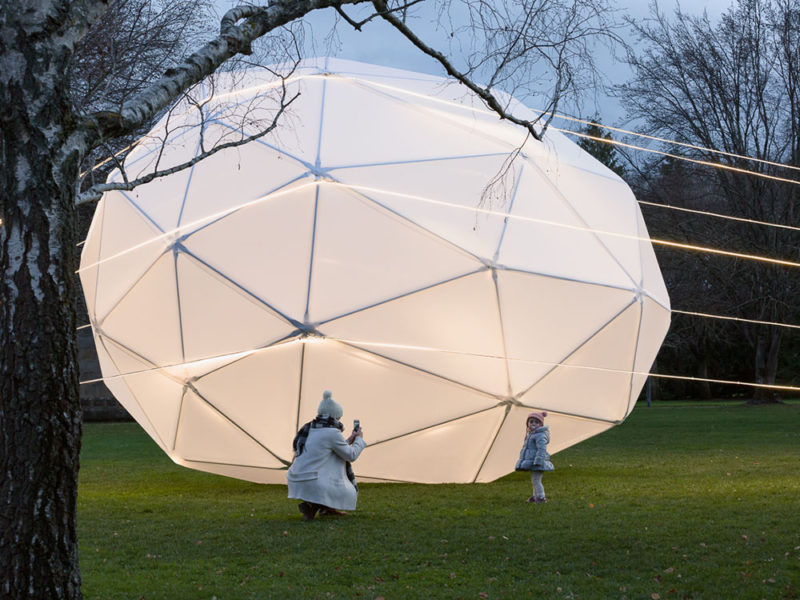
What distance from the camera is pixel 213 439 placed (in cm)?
1296

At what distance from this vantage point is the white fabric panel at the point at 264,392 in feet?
39.9

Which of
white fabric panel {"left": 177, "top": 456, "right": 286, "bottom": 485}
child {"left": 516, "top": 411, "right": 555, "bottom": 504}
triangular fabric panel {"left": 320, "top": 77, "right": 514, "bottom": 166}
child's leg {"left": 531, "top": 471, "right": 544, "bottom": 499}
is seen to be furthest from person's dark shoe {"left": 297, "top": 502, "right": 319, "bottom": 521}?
triangular fabric panel {"left": 320, "top": 77, "right": 514, "bottom": 166}

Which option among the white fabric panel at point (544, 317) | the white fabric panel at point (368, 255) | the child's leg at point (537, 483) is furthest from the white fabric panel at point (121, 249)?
the child's leg at point (537, 483)

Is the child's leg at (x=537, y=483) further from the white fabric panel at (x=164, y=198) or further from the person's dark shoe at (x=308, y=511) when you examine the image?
the white fabric panel at (x=164, y=198)

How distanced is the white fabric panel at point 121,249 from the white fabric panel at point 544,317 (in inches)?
188

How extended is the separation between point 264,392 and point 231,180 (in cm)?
292

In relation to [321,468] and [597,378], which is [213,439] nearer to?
[321,468]

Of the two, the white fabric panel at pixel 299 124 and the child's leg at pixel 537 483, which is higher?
the white fabric panel at pixel 299 124

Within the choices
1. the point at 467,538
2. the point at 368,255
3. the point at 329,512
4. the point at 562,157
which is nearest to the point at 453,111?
the point at 562,157

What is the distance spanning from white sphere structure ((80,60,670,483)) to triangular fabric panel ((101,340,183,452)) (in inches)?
1.3

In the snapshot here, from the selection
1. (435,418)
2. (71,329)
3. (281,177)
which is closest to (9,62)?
(71,329)

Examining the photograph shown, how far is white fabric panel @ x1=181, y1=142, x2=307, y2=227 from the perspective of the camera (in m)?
12.4

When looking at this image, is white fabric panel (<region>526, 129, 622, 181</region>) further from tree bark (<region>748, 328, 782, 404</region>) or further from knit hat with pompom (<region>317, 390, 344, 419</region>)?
tree bark (<region>748, 328, 782, 404</region>)

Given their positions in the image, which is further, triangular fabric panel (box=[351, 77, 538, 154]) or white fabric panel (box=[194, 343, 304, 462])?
triangular fabric panel (box=[351, 77, 538, 154])
